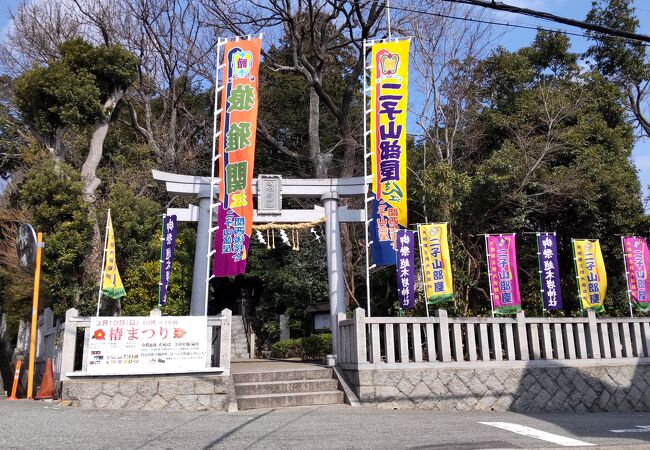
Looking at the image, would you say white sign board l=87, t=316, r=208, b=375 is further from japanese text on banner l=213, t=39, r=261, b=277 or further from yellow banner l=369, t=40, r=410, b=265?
yellow banner l=369, t=40, r=410, b=265

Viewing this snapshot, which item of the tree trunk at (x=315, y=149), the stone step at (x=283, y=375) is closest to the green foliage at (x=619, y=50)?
the tree trunk at (x=315, y=149)

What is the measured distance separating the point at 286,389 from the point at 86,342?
363 centimetres

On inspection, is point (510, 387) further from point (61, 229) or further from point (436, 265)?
point (61, 229)

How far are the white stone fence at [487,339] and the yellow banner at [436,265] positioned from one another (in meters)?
0.70

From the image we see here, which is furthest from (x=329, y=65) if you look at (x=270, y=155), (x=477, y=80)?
(x=477, y=80)

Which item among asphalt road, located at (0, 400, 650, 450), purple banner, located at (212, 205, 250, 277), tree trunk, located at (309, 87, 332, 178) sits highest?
tree trunk, located at (309, 87, 332, 178)

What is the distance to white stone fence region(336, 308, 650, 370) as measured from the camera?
9773 mm

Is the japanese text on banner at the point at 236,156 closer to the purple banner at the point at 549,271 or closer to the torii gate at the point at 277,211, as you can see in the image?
the torii gate at the point at 277,211

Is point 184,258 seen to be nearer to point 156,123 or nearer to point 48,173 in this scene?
point 48,173

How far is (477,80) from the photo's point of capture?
17953mm

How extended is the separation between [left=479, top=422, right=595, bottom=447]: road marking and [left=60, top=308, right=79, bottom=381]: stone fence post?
6.89 meters

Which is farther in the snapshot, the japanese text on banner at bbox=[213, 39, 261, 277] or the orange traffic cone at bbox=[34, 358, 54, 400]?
the japanese text on banner at bbox=[213, 39, 261, 277]

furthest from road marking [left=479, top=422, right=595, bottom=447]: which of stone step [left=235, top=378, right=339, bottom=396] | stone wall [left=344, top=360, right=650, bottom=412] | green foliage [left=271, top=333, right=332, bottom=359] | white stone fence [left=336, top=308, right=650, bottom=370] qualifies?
green foliage [left=271, top=333, right=332, bottom=359]

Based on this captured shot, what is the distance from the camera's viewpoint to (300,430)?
6855 millimetres
